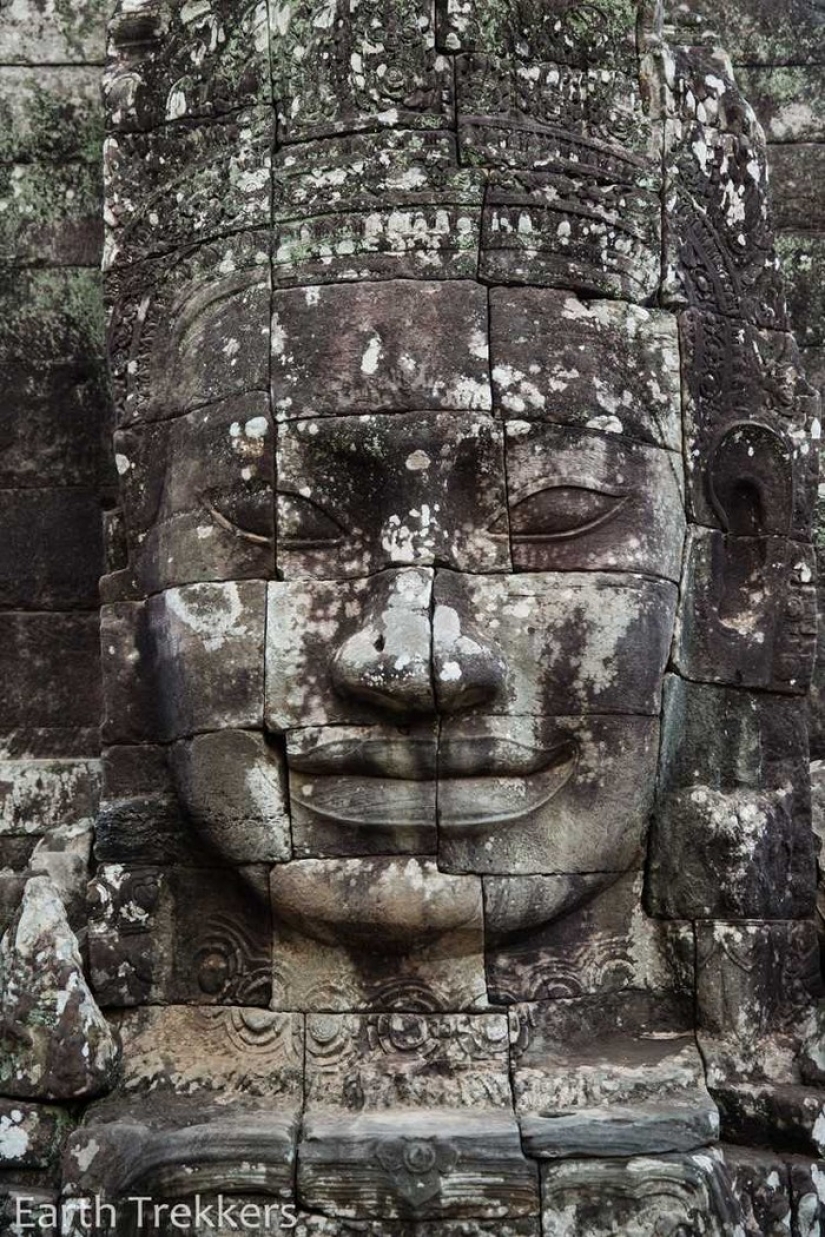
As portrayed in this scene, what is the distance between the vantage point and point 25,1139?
6.79m

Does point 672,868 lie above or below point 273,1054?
above

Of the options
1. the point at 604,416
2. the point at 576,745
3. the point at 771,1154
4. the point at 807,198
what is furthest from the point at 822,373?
the point at 771,1154

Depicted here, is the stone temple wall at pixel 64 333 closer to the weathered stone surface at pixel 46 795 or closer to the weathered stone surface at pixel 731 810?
the weathered stone surface at pixel 46 795

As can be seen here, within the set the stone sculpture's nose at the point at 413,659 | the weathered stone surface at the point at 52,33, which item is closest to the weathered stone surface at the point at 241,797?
the stone sculpture's nose at the point at 413,659

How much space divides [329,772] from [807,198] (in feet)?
11.2

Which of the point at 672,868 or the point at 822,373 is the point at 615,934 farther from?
the point at 822,373

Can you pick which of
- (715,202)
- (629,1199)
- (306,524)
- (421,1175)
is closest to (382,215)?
(306,524)

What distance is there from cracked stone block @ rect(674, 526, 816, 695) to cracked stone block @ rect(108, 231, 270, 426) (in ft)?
5.28

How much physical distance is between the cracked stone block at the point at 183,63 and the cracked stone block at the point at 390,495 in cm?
131

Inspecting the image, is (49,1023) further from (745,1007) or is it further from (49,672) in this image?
(745,1007)

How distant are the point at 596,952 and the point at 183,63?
339 centimetres

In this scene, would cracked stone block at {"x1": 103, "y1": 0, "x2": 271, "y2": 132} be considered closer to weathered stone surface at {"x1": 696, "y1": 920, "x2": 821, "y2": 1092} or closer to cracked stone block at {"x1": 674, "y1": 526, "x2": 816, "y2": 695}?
cracked stone block at {"x1": 674, "y1": 526, "x2": 816, "y2": 695}

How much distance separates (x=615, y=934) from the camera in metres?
7.23

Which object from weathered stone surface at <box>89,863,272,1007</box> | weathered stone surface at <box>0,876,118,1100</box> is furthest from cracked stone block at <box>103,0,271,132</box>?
weathered stone surface at <box>0,876,118,1100</box>
